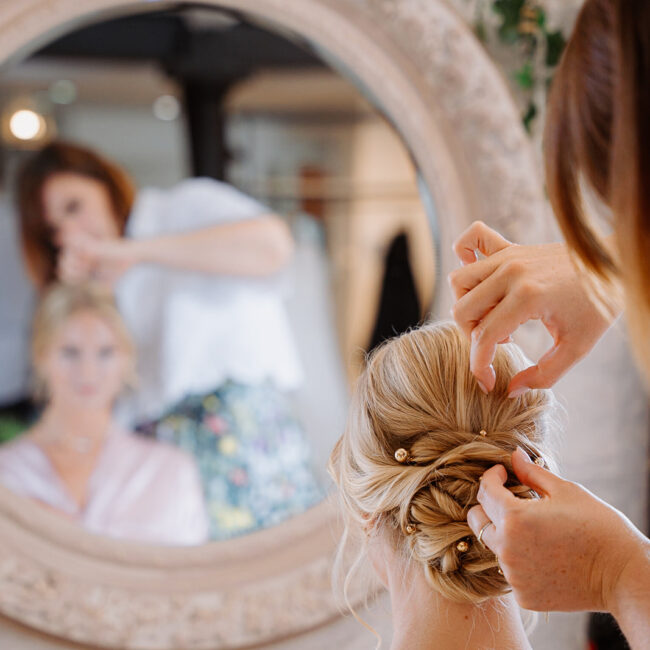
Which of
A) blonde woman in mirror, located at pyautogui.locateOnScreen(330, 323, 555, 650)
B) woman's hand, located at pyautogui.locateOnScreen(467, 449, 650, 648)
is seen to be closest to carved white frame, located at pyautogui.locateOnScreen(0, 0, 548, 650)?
blonde woman in mirror, located at pyautogui.locateOnScreen(330, 323, 555, 650)

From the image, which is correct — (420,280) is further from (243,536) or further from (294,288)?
(243,536)

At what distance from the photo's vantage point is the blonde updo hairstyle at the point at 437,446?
0.92 m

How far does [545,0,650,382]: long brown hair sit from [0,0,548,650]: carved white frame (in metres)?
0.74

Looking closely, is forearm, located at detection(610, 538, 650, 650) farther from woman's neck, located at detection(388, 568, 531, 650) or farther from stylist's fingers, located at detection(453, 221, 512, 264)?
stylist's fingers, located at detection(453, 221, 512, 264)

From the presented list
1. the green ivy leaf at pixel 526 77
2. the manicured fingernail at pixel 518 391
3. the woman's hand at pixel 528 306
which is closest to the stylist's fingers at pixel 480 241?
the woman's hand at pixel 528 306

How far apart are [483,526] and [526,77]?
0.95 metres

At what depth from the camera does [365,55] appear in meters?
1.37

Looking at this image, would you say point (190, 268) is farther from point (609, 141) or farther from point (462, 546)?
point (609, 141)

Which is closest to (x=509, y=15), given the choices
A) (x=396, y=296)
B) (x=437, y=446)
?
(x=396, y=296)

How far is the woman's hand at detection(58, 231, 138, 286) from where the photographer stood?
4.25 ft

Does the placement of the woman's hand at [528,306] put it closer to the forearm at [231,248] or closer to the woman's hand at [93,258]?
the forearm at [231,248]

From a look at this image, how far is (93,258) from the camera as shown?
1308mm

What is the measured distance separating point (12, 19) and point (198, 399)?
0.68m

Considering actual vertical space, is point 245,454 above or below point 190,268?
below
